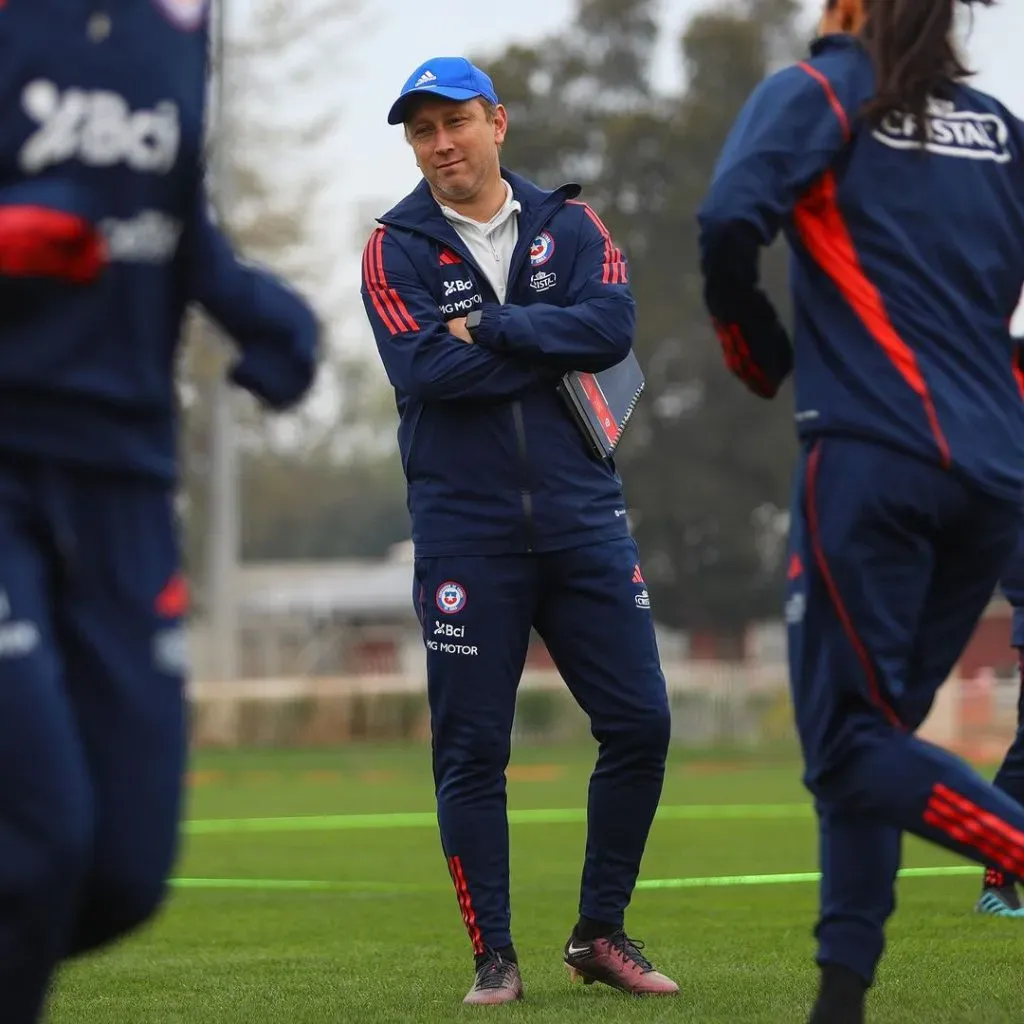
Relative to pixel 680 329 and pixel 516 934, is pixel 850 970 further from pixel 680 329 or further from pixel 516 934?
pixel 680 329

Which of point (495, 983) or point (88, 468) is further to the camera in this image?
point (495, 983)

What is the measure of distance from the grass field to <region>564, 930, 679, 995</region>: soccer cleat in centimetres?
5

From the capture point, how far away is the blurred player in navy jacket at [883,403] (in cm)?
385

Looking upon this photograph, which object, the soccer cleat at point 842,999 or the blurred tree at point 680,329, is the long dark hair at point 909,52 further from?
the blurred tree at point 680,329

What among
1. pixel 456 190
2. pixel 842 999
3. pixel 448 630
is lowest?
pixel 842 999

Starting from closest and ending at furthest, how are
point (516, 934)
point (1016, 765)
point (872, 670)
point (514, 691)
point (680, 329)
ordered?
point (872, 670) < point (514, 691) < point (1016, 765) < point (516, 934) < point (680, 329)

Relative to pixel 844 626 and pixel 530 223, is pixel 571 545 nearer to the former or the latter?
pixel 530 223

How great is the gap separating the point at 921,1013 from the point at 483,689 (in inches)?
53.5

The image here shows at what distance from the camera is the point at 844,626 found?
12.7ft

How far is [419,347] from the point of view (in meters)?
5.23

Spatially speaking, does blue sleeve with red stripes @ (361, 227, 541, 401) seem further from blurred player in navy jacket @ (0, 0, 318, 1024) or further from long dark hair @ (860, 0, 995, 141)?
blurred player in navy jacket @ (0, 0, 318, 1024)

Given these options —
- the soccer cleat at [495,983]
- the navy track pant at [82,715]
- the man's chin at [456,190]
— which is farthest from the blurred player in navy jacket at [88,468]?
the man's chin at [456,190]

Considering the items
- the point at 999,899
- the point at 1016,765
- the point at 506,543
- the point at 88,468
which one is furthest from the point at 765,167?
the point at 999,899

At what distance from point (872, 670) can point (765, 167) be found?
968 millimetres
